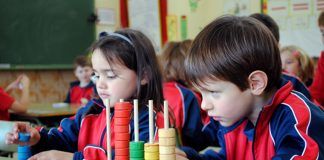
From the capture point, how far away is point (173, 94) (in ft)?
9.37

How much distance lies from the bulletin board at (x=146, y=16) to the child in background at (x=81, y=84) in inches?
Result: 51.6

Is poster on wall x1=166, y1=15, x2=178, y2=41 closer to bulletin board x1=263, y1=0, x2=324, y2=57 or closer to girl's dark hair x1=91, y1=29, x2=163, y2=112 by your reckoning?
bulletin board x1=263, y1=0, x2=324, y2=57

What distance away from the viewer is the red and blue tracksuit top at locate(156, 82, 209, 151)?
8.89 ft

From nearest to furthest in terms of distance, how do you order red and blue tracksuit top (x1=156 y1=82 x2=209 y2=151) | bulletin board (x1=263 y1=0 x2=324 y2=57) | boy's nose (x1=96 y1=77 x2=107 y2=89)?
boy's nose (x1=96 y1=77 x2=107 y2=89), red and blue tracksuit top (x1=156 y1=82 x2=209 y2=151), bulletin board (x1=263 y1=0 x2=324 y2=57)

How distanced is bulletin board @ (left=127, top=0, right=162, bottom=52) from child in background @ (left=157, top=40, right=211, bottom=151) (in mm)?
3426

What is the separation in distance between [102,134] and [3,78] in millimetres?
3810

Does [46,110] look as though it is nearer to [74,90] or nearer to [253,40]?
[74,90]

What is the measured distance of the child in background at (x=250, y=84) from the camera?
4.01ft

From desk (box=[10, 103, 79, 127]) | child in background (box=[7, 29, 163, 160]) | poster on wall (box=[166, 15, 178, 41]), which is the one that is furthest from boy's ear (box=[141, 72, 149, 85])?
poster on wall (box=[166, 15, 178, 41])

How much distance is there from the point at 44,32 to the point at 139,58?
402 centimetres

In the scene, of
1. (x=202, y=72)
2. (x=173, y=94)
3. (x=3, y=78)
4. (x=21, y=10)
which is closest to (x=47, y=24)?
(x=21, y=10)

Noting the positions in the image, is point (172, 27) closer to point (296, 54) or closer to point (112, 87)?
point (296, 54)

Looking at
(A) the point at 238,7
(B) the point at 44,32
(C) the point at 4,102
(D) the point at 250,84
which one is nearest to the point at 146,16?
(A) the point at 238,7

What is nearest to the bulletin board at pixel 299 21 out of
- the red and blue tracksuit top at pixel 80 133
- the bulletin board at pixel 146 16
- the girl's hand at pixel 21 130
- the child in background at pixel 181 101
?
the bulletin board at pixel 146 16
